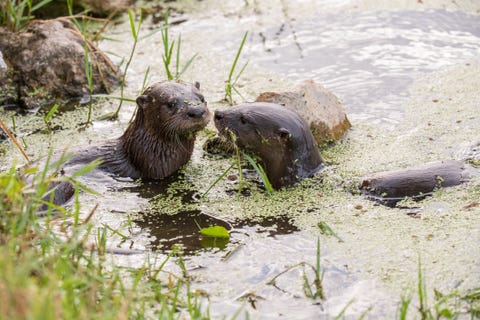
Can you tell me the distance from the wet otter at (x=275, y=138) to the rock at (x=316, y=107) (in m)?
0.53

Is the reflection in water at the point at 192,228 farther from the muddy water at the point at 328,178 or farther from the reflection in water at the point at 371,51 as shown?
the reflection in water at the point at 371,51

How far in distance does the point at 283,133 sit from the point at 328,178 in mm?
382

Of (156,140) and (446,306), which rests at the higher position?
(156,140)

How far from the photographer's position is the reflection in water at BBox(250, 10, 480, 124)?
557cm

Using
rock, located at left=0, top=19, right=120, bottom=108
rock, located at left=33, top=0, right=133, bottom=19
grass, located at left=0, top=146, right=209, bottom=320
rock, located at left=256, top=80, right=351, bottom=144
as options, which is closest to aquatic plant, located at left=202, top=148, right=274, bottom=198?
rock, located at left=256, top=80, right=351, bottom=144

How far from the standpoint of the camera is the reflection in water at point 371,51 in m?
5.57

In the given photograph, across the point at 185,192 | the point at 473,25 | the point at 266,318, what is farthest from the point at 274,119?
the point at 473,25

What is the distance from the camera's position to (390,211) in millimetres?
3934

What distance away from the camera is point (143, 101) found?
4.59 metres

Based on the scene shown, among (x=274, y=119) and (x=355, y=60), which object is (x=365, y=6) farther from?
(x=274, y=119)

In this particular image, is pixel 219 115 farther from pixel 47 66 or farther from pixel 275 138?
pixel 47 66

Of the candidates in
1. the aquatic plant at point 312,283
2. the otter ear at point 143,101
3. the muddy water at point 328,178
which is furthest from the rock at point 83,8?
the aquatic plant at point 312,283

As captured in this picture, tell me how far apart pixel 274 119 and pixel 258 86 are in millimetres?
1531

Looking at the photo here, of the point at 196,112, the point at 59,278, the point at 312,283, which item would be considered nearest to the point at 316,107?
the point at 196,112
